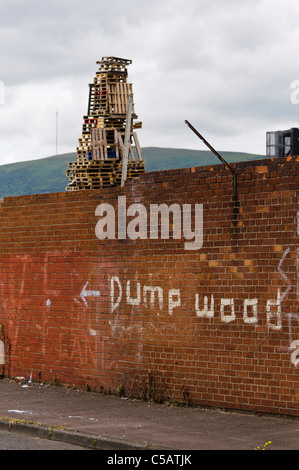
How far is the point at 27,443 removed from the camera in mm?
8094

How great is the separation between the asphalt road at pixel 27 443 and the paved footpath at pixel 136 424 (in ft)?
0.37

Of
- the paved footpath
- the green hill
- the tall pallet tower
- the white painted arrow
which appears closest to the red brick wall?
the white painted arrow

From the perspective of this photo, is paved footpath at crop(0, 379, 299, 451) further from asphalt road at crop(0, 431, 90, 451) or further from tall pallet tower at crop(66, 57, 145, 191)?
tall pallet tower at crop(66, 57, 145, 191)

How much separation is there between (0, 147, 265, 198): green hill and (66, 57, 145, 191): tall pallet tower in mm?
97699

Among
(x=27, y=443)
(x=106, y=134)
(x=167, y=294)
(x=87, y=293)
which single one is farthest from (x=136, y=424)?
(x=106, y=134)

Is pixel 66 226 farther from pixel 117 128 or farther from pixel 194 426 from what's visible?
pixel 117 128

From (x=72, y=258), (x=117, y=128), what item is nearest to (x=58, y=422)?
(x=72, y=258)

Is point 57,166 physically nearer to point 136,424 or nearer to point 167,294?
point 167,294

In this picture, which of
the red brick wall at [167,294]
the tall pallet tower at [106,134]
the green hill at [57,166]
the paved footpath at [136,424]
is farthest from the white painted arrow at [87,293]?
the green hill at [57,166]

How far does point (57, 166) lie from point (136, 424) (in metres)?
124

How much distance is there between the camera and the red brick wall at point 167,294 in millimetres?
9133

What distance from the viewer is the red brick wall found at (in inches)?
360

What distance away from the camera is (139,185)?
10.9 m

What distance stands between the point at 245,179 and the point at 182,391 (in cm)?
312
